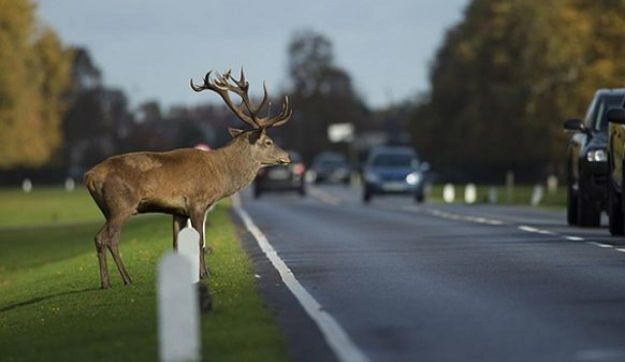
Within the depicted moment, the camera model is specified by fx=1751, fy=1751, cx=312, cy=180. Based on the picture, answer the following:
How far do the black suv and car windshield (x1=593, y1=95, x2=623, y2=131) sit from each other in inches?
118

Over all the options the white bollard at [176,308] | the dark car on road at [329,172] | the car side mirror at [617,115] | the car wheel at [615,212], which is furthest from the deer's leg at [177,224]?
the dark car on road at [329,172]

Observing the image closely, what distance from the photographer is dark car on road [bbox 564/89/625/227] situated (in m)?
26.9

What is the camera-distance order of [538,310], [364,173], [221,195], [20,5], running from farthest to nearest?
[20,5] < [364,173] < [221,195] < [538,310]

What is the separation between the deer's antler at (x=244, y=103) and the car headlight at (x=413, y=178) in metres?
33.3

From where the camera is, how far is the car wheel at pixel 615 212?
24.4m

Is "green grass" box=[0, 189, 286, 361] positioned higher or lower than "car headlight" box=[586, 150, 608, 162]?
lower

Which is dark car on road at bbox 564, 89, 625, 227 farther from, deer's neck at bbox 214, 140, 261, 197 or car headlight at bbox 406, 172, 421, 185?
car headlight at bbox 406, 172, 421, 185

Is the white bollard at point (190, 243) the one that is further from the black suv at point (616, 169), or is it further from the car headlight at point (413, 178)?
the car headlight at point (413, 178)

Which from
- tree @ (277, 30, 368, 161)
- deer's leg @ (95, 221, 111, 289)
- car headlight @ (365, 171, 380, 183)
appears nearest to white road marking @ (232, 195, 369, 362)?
deer's leg @ (95, 221, 111, 289)

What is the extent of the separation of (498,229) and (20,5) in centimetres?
6738

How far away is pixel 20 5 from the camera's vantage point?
92.3 m

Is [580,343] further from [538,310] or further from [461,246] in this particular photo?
[461,246]

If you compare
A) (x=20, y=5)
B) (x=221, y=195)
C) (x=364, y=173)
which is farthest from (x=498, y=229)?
(x=20, y=5)

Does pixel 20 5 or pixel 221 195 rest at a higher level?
pixel 20 5
